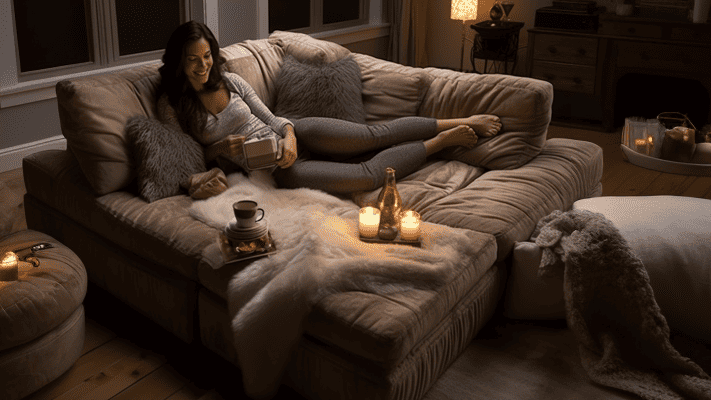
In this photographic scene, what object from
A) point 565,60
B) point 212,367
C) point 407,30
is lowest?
point 212,367

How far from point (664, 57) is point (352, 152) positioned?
2.71 metres

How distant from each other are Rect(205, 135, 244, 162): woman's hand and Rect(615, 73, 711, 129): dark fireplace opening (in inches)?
129

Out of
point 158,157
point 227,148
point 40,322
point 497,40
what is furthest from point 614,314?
point 497,40

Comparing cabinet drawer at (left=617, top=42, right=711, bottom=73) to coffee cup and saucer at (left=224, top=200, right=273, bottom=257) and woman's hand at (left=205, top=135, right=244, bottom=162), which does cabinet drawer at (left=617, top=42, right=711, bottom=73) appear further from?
coffee cup and saucer at (left=224, top=200, right=273, bottom=257)

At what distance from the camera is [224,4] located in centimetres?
418

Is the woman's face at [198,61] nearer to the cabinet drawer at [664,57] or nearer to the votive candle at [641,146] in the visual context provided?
the votive candle at [641,146]

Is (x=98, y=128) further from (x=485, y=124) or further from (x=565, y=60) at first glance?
(x=565, y=60)

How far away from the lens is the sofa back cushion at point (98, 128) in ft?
7.18

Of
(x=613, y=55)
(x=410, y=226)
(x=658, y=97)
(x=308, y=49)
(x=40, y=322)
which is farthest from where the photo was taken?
(x=658, y=97)

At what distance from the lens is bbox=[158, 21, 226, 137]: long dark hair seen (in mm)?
2395

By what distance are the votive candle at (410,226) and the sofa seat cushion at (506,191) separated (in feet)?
0.68

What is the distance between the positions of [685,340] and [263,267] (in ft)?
4.43

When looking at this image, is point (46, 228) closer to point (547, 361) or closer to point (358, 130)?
point (358, 130)

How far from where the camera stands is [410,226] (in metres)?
2.01
